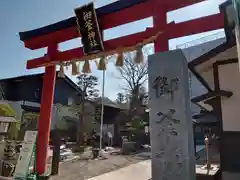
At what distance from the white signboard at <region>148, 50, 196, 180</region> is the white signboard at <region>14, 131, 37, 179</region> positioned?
3.75m

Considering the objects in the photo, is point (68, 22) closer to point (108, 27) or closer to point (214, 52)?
point (108, 27)

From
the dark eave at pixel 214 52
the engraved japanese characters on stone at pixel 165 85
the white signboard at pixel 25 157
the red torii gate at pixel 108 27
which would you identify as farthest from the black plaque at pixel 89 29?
the engraved japanese characters on stone at pixel 165 85

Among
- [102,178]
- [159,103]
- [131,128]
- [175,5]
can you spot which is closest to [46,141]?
[102,178]

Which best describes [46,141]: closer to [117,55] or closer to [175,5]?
[117,55]

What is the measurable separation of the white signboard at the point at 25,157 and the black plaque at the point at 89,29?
2990mm

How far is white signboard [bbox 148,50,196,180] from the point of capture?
10.8 feet

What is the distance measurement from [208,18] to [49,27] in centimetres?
513

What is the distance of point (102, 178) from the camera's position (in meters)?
7.31

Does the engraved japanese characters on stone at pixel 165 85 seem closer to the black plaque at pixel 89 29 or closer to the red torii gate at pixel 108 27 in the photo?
the red torii gate at pixel 108 27

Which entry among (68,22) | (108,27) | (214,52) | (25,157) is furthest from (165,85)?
(68,22)

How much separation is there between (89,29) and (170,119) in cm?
409

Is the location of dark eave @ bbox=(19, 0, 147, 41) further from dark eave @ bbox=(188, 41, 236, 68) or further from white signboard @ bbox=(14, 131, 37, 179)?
white signboard @ bbox=(14, 131, 37, 179)

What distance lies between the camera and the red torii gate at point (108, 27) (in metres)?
5.18

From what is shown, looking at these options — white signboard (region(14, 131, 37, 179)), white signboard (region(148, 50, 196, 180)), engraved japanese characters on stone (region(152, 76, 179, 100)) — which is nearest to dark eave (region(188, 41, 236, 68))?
white signboard (region(148, 50, 196, 180))
